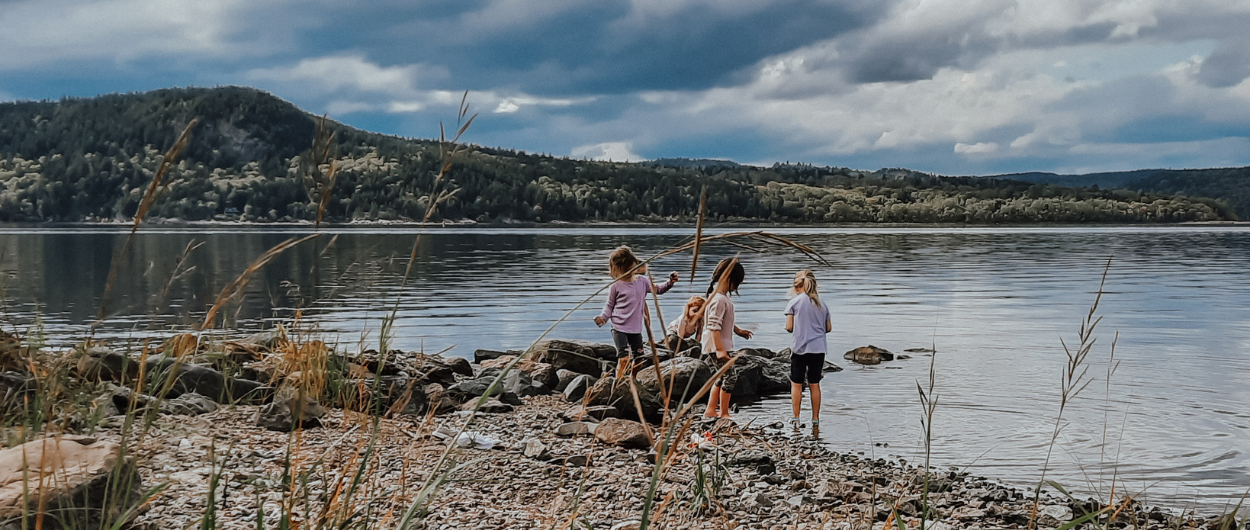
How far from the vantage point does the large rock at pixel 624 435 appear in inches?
310

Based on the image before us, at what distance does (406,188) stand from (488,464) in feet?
503

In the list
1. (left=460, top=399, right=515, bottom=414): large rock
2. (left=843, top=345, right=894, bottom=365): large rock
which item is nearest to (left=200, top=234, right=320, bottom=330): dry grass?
(left=460, top=399, right=515, bottom=414): large rock

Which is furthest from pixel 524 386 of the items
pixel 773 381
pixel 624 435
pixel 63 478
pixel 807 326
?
pixel 63 478

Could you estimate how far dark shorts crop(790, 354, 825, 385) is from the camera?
940cm

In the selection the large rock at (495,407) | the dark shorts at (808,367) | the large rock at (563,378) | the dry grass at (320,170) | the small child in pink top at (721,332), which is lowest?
the large rock at (563,378)

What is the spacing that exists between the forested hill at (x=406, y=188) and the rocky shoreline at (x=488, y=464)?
5624 inches

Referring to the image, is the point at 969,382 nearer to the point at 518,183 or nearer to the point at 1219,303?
the point at 1219,303

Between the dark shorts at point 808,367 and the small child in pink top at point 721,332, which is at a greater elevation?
the small child in pink top at point 721,332

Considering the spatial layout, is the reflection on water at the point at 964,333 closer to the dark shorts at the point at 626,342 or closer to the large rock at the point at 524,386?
the dark shorts at the point at 626,342

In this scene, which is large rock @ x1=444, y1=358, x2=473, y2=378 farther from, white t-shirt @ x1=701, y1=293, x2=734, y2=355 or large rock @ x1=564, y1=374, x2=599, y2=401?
white t-shirt @ x1=701, y1=293, x2=734, y2=355

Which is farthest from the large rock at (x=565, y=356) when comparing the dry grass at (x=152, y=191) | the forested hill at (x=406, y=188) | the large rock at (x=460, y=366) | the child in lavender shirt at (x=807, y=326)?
the forested hill at (x=406, y=188)

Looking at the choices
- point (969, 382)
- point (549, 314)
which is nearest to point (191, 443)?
point (969, 382)

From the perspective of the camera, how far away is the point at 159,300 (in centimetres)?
232

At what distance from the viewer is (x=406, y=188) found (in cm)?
15462
